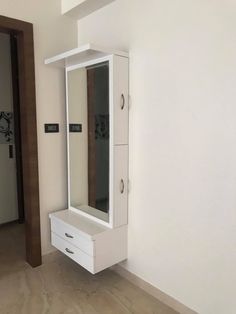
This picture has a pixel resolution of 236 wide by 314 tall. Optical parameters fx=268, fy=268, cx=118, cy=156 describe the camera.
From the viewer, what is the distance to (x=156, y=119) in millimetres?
2059

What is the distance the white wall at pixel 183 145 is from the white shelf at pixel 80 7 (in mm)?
125

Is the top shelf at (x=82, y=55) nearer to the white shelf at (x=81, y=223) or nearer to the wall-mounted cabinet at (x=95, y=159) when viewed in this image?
the wall-mounted cabinet at (x=95, y=159)

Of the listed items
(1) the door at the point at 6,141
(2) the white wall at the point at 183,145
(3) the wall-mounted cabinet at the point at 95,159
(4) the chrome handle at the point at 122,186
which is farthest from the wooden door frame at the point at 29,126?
(1) the door at the point at 6,141

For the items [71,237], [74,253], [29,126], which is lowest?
[74,253]

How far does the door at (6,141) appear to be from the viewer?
3.62 m

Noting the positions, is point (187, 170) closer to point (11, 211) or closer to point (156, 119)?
point (156, 119)

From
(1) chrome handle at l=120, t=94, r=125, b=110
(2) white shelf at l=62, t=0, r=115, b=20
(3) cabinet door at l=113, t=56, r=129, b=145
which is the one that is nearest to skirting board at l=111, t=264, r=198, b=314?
(3) cabinet door at l=113, t=56, r=129, b=145

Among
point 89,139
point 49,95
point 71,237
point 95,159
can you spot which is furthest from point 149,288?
point 49,95

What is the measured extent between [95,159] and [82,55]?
914 millimetres

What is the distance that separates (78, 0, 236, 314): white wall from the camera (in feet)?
5.45

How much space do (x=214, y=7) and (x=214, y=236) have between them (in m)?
1.44

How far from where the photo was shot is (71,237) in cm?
239

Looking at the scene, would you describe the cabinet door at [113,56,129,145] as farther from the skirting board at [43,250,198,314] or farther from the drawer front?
the skirting board at [43,250,198,314]

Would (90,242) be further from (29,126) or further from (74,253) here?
(29,126)
